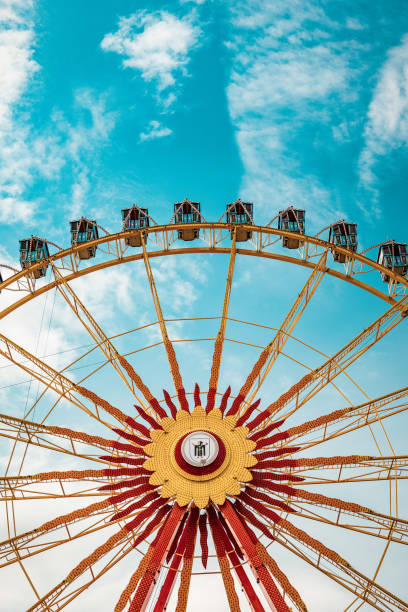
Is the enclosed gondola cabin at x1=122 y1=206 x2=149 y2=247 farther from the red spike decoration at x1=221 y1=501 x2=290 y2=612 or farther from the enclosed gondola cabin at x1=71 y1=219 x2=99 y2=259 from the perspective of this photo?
the red spike decoration at x1=221 y1=501 x2=290 y2=612

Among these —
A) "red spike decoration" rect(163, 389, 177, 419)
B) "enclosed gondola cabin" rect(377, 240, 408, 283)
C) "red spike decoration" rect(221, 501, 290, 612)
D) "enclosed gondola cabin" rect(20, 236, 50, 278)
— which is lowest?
"red spike decoration" rect(221, 501, 290, 612)

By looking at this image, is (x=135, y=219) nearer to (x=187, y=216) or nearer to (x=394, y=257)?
(x=187, y=216)

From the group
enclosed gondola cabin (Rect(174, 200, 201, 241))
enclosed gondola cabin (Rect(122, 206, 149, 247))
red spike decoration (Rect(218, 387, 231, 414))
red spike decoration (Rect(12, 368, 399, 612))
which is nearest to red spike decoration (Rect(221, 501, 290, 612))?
red spike decoration (Rect(12, 368, 399, 612))

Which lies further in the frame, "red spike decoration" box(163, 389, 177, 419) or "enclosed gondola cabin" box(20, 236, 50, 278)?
"enclosed gondola cabin" box(20, 236, 50, 278)

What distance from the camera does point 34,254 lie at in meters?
21.4

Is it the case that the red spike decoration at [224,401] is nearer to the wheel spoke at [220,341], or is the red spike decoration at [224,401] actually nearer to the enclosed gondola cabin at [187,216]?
the wheel spoke at [220,341]

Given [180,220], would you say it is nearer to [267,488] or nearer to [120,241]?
[120,241]

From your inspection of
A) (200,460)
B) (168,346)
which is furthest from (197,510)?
(168,346)

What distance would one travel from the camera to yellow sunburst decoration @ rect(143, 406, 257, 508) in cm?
1517

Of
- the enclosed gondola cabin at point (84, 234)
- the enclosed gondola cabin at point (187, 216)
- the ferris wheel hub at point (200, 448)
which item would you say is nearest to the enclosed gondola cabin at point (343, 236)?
the enclosed gondola cabin at point (187, 216)

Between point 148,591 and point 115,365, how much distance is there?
777cm

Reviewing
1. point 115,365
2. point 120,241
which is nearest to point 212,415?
point 115,365

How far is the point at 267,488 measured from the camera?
15648 millimetres

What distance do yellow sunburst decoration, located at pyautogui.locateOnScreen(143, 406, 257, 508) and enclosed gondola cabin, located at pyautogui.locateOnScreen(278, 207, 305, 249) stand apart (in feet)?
28.4
